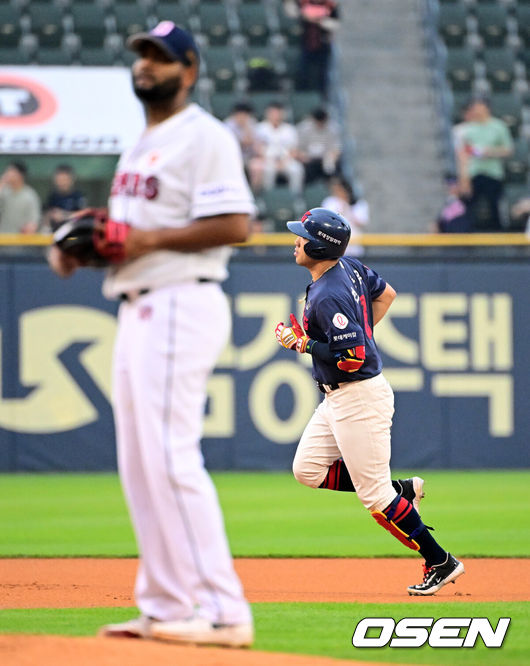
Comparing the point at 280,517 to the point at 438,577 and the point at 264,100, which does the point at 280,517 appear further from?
the point at 264,100

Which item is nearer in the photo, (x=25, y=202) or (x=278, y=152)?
(x=25, y=202)

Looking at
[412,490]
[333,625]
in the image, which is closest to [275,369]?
[412,490]

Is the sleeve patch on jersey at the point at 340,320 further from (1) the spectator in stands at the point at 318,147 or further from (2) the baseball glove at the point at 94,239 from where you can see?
(1) the spectator in stands at the point at 318,147

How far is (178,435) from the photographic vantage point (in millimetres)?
4238

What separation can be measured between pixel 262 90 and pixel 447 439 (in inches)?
240

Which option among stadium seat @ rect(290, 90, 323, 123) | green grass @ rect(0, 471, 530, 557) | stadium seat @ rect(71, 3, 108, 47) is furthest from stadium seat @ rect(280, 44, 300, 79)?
green grass @ rect(0, 471, 530, 557)

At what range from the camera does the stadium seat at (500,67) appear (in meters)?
18.6

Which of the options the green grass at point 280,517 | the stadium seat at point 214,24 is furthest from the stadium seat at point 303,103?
the green grass at point 280,517

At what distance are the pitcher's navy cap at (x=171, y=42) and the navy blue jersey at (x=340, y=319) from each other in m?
2.47

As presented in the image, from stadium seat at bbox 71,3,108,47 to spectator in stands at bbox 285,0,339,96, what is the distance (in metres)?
2.73

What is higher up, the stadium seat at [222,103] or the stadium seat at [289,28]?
the stadium seat at [289,28]

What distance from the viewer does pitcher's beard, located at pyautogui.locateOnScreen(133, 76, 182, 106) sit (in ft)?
14.2

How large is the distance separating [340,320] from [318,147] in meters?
9.29

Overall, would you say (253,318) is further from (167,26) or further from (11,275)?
(167,26)
